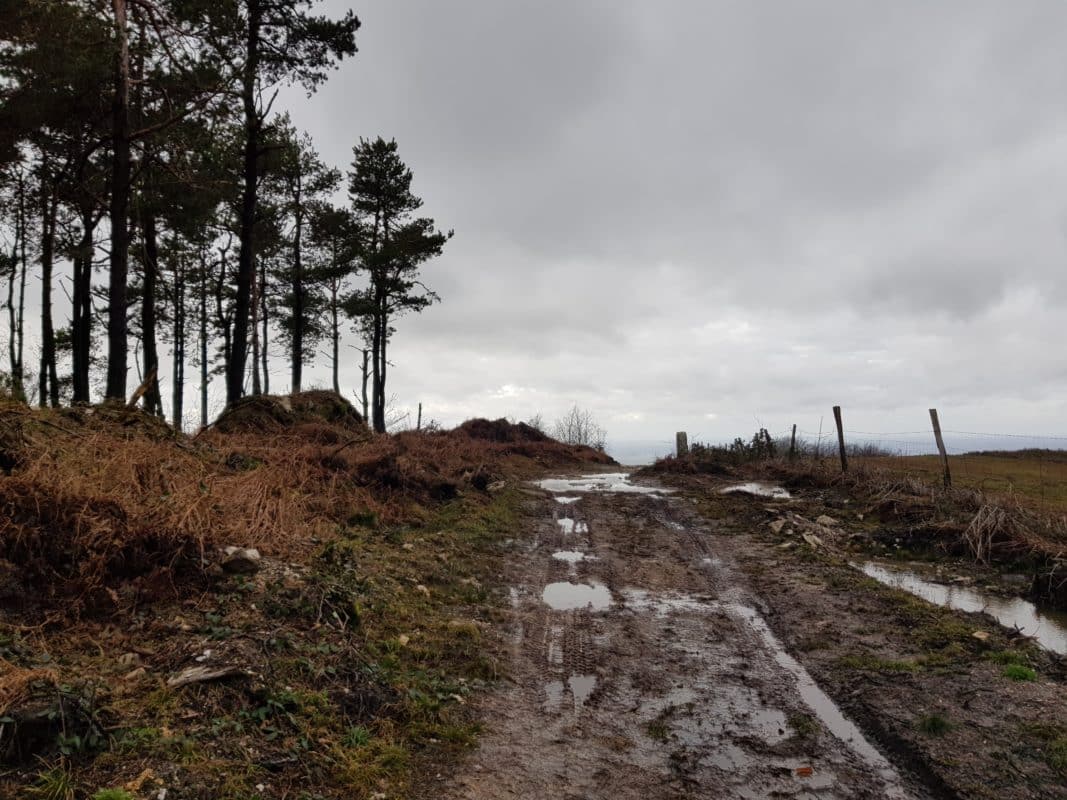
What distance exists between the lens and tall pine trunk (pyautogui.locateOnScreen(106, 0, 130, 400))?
10594 mm

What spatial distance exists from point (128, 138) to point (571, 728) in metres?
12.0

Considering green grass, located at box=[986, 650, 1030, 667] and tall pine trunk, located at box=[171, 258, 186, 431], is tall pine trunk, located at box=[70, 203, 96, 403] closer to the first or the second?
tall pine trunk, located at box=[171, 258, 186, 431]

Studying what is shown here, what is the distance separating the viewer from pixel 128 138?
10.5 m

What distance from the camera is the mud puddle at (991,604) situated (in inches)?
238

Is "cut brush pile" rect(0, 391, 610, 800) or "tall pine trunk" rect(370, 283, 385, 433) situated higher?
"tall pine trunk" rect(370, 283, 385, 433)

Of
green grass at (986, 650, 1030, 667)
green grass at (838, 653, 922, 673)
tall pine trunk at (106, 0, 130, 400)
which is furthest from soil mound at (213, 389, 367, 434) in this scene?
green grass at (986, 650, 1030, 667)

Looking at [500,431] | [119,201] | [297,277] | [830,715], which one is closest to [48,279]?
[297,277]

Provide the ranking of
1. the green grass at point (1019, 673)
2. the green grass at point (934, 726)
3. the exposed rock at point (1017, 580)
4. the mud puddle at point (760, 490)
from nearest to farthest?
the green grass at point (934, 726), the green grass at point (1019, 673), the exposed rock at point (1017, 580), the mud puddle at point (760, 490)

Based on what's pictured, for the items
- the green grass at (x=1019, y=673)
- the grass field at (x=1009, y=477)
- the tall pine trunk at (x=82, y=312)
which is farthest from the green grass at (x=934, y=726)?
the tall pine trunk at (x=82, y=312)

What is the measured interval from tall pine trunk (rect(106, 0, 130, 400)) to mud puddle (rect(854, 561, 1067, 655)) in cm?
1307

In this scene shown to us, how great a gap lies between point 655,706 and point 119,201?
1239 centimetres

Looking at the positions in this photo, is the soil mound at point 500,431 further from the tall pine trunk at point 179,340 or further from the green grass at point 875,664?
the green grass at point 875,664

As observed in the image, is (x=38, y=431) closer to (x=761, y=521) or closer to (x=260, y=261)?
(x=761, y=521)

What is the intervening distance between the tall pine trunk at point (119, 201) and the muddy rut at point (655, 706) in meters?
8.92
